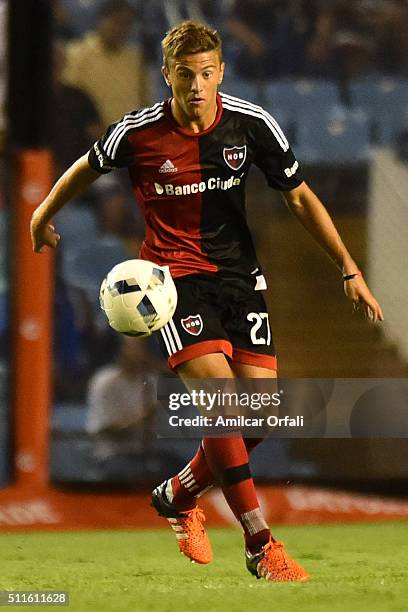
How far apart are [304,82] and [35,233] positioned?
279 cm

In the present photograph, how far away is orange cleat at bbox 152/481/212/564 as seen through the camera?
553 cm

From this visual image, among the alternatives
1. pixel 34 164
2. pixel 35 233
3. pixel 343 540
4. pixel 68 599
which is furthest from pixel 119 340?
pixel 68 599

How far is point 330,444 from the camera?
7.82m

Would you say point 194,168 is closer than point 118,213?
Yes

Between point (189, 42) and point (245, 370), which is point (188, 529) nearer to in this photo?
point (245, 370)

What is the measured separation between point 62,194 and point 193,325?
30.5 inches

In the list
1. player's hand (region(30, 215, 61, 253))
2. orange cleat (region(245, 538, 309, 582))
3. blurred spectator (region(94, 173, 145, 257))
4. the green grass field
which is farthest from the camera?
blurred spectator (region(94, 173, 145, 257))

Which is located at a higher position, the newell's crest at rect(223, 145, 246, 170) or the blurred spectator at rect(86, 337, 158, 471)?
the newell's crest at rect(223, 145, 246, 170)

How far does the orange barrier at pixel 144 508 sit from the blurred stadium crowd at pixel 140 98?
0.82ft

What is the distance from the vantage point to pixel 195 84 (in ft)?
17.0

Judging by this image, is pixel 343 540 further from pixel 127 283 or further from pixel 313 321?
pixel 127 283

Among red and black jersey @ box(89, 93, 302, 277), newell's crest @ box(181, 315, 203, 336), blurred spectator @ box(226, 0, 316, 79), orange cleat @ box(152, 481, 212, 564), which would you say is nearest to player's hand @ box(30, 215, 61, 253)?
red and black jersey @ box(89, 93, 302, 277)

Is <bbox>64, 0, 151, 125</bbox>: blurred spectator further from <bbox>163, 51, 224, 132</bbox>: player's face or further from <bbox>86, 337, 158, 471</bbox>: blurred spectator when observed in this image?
<bbox>163, 51, 224, 132</bbox>: player's face

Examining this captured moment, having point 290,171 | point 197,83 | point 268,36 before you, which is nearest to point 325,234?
point 290,171
